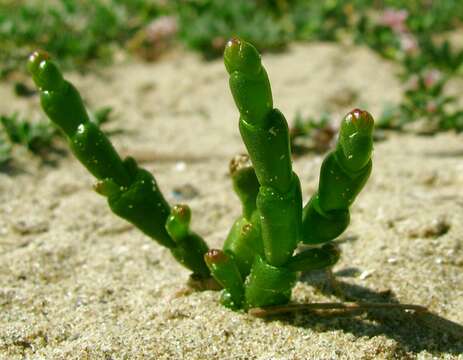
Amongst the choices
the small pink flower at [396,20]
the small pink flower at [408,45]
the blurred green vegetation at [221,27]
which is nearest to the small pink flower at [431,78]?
the blurred green vegetation at [221,27]

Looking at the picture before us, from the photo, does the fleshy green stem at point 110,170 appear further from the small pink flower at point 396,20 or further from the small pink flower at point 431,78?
the small pink flower at point 396,20

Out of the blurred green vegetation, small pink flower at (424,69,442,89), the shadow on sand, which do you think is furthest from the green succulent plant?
the blurred green vegetation

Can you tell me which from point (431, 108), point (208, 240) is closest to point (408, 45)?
point (431, 108)

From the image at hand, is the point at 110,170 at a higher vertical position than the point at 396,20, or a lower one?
higher

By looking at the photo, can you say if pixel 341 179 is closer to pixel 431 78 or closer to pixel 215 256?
pixel 215 256

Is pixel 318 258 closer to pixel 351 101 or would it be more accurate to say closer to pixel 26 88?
pixel 351 101

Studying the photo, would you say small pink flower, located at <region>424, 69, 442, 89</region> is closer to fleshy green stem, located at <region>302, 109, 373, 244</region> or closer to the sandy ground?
the sandy ground
